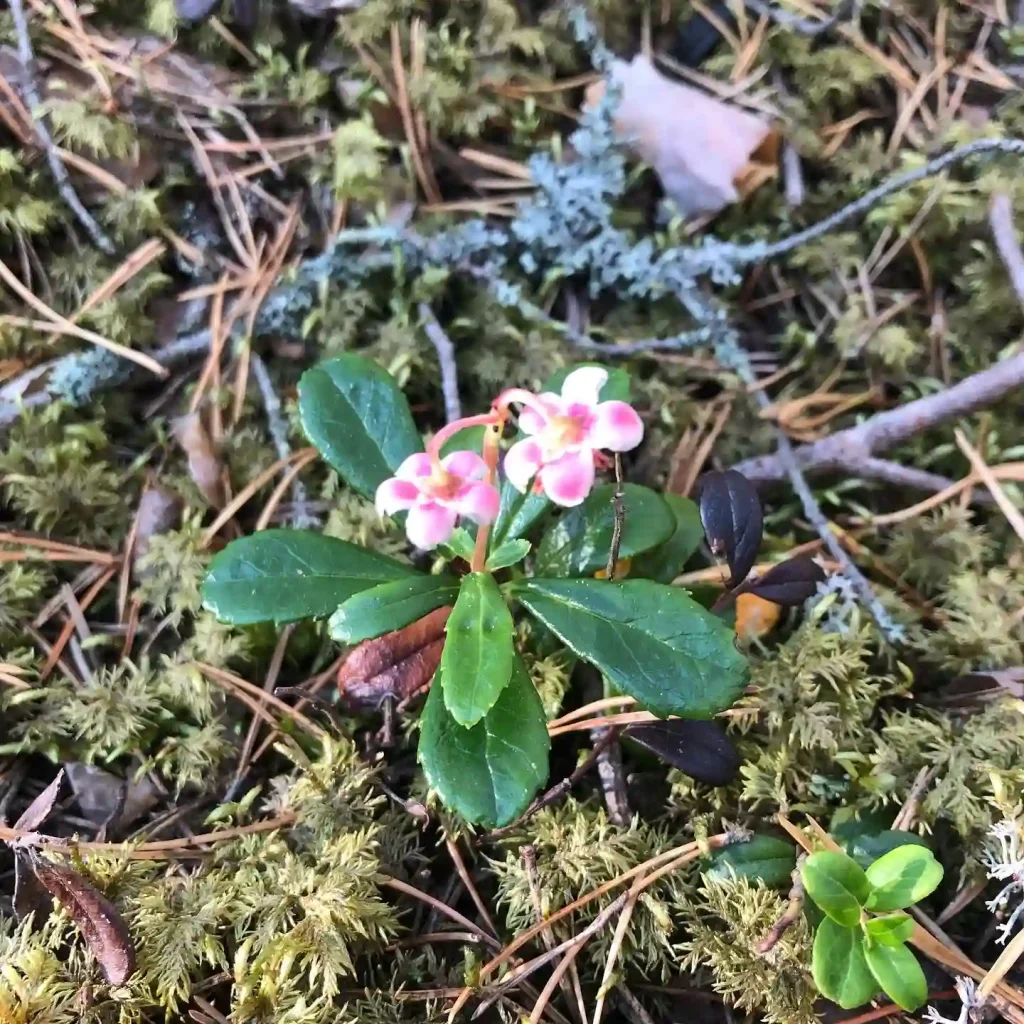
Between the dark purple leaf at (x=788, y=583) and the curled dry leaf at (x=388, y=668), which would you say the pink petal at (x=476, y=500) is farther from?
the dark purple leaf at (x=788, y=583)

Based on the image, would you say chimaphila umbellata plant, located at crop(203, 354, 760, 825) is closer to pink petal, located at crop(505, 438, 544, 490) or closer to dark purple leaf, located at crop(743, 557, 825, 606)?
pink petal, located at crop(505, 438, 544, 490)

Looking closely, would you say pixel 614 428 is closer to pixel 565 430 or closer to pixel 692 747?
pixel 565 430

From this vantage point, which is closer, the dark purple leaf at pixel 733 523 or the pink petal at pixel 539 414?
the pink petal at pixel 539 414

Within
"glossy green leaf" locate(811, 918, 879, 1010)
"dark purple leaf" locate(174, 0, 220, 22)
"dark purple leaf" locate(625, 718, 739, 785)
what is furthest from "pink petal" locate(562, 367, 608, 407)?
"dark purple leaf" locate(174, 0, 220, 22)

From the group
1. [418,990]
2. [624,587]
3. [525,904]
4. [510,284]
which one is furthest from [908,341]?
[418,990]

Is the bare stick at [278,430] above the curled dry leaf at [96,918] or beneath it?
above

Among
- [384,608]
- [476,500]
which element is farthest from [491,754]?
[476,500]

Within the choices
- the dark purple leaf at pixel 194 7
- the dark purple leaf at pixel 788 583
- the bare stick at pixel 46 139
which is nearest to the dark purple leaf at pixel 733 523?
the dark purple leaf at pixel 788 583
